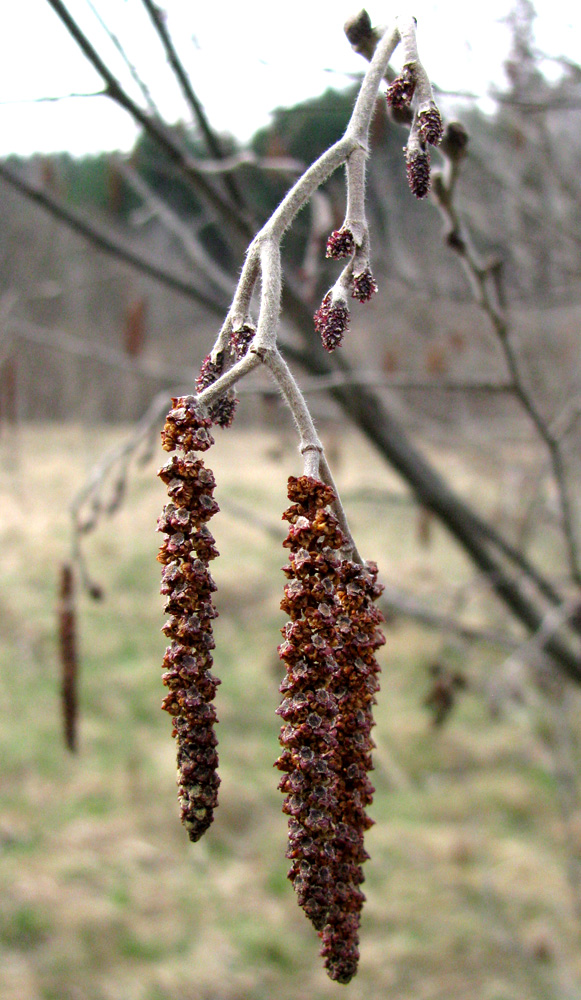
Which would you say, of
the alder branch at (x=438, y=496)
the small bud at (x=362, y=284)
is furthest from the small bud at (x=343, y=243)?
the alder branch at (x=438, y=496)

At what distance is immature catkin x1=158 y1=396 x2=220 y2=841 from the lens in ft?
1.79

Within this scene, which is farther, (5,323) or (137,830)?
(137,830)

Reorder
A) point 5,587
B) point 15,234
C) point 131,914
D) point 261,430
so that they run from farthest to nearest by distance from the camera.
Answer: point 261,430 < point 15,234 < point 5,587 < point 131,914

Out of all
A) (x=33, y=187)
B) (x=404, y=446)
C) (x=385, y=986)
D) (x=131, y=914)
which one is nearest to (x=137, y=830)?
(x=131, y=914)

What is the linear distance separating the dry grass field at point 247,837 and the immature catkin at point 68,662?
2.78 ft

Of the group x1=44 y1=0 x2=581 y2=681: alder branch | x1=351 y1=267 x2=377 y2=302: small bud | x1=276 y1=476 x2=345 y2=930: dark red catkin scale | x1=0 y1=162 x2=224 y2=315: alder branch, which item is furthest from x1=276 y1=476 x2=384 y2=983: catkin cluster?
x1=0 y1=162 x2=224 y2=315: alder branch

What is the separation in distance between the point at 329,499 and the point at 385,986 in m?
3.60

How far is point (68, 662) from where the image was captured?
5.05ft

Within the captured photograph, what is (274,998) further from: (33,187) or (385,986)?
(33,187)

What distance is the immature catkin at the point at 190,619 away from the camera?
545 mm

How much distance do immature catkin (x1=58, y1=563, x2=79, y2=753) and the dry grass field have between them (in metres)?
0.85

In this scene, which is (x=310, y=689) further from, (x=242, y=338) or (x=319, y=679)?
(x=242, y=338)

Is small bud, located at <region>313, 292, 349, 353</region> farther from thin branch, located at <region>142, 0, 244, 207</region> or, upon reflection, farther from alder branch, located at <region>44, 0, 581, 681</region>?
alder branch, located at <region>44, 0, 581, 681</region>

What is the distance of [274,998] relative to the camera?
11.2 ft
